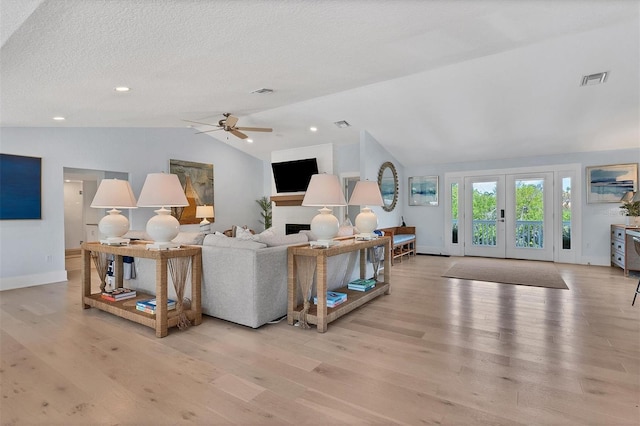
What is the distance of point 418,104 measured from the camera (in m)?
5.16

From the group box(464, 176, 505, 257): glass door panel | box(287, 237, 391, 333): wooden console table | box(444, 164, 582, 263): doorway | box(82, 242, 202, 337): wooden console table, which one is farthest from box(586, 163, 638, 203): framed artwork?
box(82, 242, 202, 337): wooden console table

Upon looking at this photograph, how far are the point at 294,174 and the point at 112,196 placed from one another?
187 inches

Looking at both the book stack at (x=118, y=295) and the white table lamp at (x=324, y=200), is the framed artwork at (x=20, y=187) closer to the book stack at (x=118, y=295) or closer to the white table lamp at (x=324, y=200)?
the book stack at (x=118, y=295)

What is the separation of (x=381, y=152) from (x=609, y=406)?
232 inches

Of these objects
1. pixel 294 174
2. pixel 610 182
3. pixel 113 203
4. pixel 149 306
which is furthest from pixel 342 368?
pixel 610 182

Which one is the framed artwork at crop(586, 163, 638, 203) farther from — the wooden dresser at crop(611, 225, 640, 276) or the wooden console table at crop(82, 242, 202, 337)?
the wooden console table at crop(82, 242, 202, 337)

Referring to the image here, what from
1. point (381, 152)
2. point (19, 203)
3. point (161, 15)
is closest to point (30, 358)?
point (161, 15)

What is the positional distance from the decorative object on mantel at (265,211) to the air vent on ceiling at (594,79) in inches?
282

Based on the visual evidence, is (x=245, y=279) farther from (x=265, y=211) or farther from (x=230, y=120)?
(x=265, y=211)

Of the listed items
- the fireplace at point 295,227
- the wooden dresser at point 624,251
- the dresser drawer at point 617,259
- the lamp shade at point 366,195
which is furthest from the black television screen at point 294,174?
the dresser drawer at point 617,259

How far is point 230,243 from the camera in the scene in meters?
3.17

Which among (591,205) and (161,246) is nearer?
(161,246)

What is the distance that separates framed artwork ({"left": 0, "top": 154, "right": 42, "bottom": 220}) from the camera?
15.3ft

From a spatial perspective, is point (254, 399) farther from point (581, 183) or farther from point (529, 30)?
point (581, 183)
